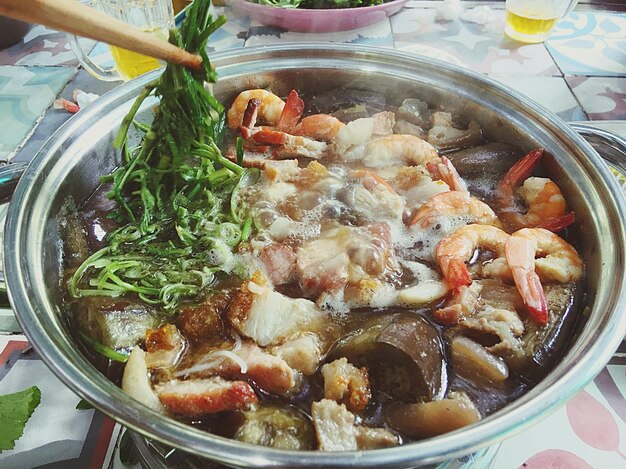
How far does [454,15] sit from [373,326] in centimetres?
368

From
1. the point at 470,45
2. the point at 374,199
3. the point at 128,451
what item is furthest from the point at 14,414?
the point at 470,45

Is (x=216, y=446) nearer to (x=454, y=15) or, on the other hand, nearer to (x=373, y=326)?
(x=373, y=326)

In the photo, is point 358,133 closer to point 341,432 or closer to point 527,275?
point 527,275

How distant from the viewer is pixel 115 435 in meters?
2.30

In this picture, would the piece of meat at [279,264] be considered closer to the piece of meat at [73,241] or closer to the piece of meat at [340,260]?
the piece of meat at [340,260]

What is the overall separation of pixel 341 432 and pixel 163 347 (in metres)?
0.67

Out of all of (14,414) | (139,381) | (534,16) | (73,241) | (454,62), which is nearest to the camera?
(139,381)

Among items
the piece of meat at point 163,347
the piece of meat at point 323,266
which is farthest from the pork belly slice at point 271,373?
the piece of meat at point 323,266

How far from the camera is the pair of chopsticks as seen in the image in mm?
1287

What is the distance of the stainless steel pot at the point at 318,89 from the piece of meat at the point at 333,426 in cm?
28

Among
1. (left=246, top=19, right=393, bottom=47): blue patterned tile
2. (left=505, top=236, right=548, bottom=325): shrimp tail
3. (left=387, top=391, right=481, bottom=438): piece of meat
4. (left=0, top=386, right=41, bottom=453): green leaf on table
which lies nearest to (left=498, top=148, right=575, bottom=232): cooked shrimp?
(left=505, top=236, right=548, bottom=325): shrimp tail

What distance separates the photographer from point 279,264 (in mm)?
2055

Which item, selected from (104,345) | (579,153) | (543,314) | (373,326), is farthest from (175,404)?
(579,153)

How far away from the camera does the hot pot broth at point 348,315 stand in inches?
64.6
